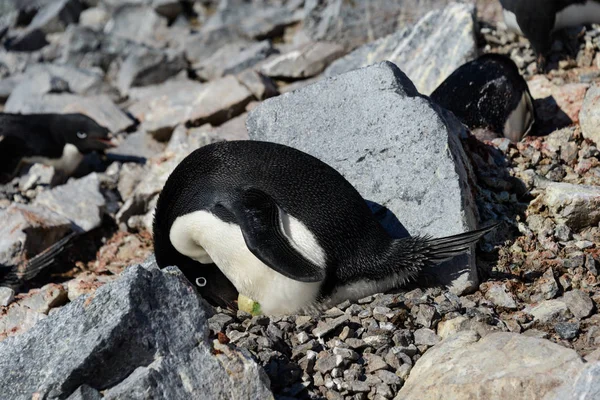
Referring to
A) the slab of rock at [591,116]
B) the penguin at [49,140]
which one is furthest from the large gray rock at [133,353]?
the penguin at [49,140]

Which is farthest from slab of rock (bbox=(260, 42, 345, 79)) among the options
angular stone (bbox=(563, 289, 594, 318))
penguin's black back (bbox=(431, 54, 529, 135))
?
angular stone (bbox=(563, 289, 594, 318))

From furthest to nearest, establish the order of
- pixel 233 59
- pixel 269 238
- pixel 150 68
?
pixel 150 68, pixel 233 59, pixel 269 238

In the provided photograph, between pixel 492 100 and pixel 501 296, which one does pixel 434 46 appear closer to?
pixel 492 100

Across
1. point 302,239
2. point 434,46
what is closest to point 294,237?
point 302,239

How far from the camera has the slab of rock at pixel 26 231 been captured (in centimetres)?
518

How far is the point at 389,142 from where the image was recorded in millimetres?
3965

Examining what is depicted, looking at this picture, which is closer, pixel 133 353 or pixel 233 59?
pixel 133 353

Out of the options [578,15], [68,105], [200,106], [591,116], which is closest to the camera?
[591,116]

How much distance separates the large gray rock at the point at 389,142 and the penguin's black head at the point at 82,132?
325 centimetres

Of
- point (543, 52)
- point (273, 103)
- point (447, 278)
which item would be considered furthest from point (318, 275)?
point (543, 52)

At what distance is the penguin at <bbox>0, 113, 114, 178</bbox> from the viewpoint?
6.91 m

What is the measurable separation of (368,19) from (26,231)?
4062 mm

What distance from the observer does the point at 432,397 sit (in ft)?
8.63

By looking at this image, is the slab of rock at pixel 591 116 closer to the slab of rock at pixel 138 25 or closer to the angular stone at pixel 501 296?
the angular stone at pixel 501 296
